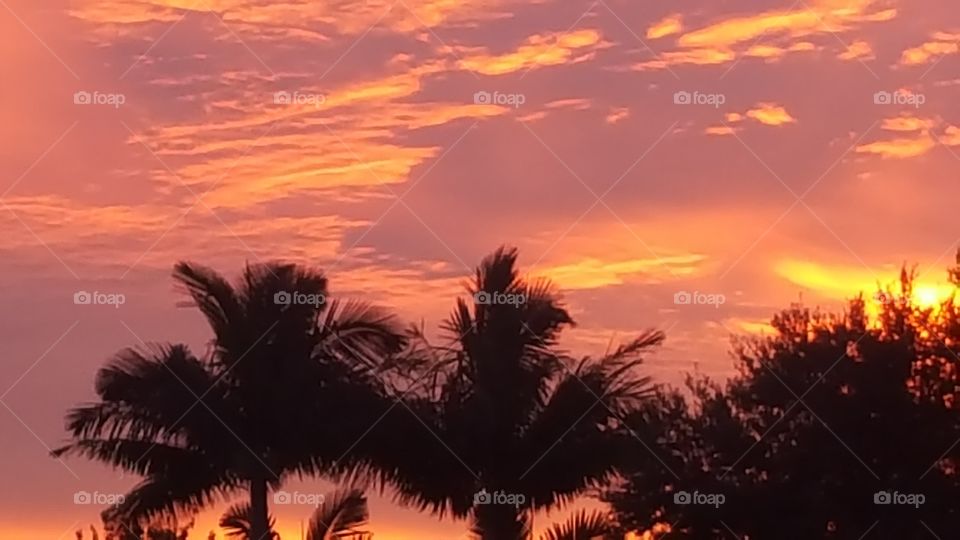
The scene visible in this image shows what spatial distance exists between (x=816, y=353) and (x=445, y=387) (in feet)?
43.0

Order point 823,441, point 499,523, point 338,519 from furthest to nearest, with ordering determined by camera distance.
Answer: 1. point 823,441
2. point 499,523
3. point 338,519

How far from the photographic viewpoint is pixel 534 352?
33594mm

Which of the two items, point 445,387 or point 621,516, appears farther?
point 621,516

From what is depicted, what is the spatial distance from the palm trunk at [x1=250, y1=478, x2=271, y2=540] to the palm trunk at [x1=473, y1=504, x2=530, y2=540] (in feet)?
12.7

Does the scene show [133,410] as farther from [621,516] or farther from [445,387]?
[621,516]

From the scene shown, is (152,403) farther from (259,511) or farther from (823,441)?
(823,441)

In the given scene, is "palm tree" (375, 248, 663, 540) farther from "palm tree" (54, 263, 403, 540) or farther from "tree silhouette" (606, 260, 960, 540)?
"tree silhouette" (606, 260, 960, 540)

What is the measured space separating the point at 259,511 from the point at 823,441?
15.8 meters

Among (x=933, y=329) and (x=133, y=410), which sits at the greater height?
(x=933, y=329)

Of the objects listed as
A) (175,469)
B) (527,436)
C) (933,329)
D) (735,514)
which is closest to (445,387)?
(527,436)

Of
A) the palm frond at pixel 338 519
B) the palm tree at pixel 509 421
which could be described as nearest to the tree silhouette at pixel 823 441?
the palm tree at pixel 509 421

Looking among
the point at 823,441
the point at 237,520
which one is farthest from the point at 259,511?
the point at 823,441

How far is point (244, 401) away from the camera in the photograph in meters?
31.9

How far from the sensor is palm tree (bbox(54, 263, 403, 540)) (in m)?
31.8
